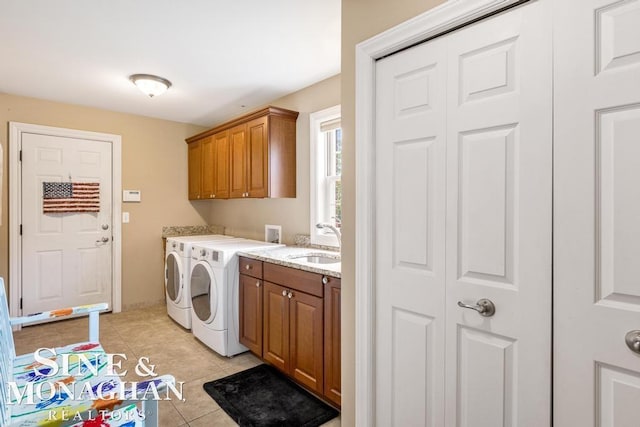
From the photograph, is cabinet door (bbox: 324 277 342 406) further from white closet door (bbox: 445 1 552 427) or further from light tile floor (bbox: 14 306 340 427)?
white closet door (bbox: 445 1 552 427)

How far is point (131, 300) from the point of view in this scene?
4066 mm

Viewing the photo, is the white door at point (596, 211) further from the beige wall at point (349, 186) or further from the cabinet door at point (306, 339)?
the cabinet door at point (306, 339)

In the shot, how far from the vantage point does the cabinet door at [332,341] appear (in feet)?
6.47

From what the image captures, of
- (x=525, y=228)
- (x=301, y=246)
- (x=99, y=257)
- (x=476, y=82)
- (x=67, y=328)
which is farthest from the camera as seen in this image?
(x=99, y=257)

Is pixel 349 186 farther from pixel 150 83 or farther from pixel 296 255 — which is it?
pixel 150 83

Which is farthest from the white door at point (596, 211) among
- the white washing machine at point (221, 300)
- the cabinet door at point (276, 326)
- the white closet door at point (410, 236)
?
the white washing machine at point (221, 300)

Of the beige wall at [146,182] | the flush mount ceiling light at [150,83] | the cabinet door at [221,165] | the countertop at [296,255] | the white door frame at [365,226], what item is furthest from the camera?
the beige wall at [146,182]

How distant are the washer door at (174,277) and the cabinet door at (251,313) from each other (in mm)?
950

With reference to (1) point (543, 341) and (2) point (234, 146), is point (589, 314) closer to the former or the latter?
(1) point (543, 341)

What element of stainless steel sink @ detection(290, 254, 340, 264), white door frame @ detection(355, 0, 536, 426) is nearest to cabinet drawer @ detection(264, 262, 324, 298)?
stainless steel sink @ detection(290, 254, 340, 264)

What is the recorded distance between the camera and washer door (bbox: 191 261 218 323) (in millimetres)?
2883

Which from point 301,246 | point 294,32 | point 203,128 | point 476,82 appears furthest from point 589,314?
point 203,128

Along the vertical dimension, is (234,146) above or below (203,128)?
below

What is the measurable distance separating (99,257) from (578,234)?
4357mm
